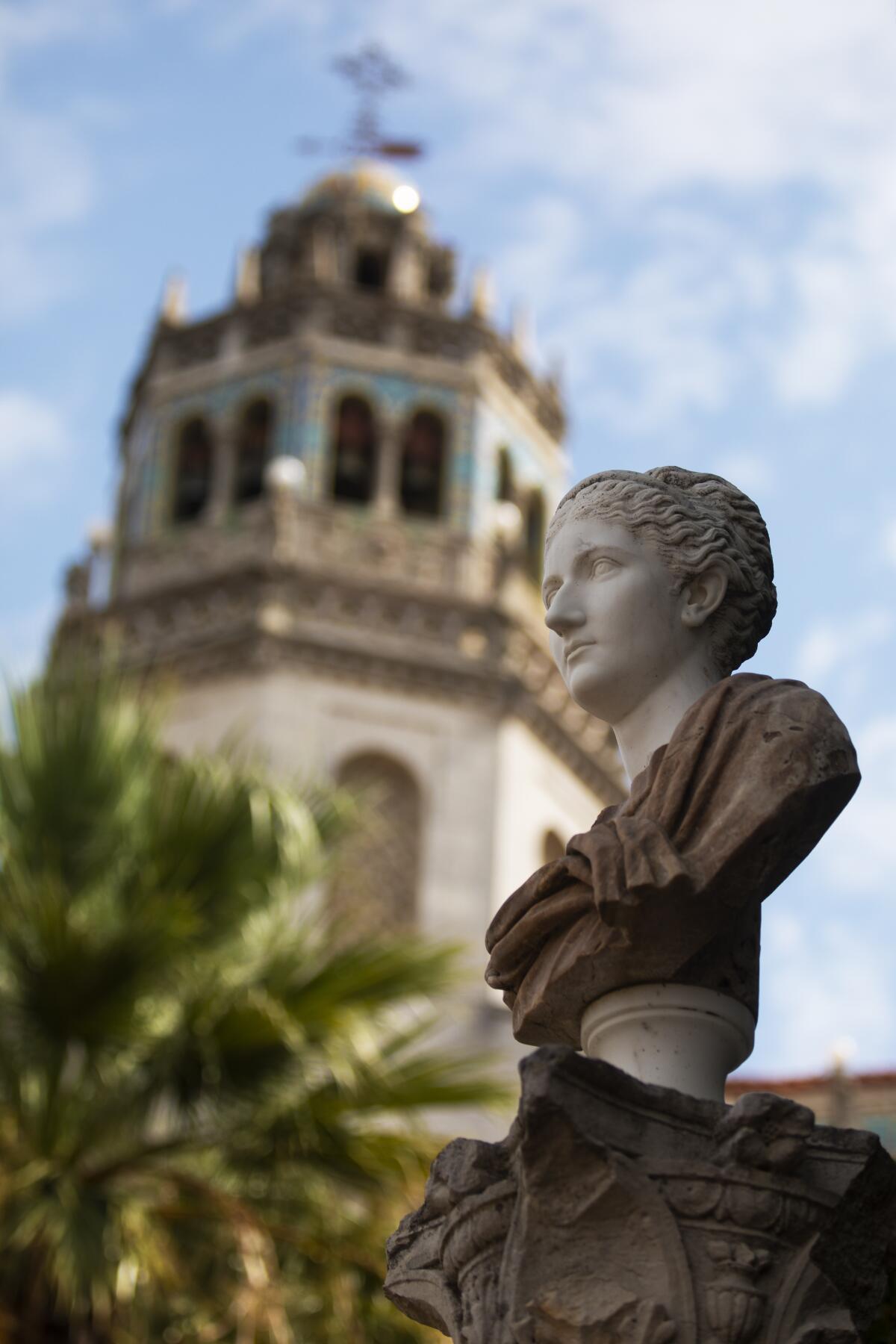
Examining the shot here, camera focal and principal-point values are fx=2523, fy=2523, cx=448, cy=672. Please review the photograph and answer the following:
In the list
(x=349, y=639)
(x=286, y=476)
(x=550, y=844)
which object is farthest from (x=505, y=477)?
(x=550, y=844)

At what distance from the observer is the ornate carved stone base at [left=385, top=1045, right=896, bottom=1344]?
161 inches

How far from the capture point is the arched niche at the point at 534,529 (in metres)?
30.6

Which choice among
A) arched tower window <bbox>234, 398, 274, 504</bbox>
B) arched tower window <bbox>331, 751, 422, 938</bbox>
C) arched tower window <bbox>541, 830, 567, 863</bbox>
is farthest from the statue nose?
arched tower window <bbox>234, 398, 274, 504</bbox>

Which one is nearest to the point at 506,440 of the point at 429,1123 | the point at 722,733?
the point at 429,1123

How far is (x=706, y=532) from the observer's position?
4.98 m

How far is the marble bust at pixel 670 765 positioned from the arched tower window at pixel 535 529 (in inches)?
994

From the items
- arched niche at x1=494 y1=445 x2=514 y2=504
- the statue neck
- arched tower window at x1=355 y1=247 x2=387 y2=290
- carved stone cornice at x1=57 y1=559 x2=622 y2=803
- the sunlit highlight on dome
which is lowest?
the statue neck

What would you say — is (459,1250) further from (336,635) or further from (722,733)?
(336,635)

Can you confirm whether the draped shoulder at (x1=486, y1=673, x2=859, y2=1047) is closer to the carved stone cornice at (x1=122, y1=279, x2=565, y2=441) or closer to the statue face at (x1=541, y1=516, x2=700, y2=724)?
the statue face at (x1=541, y1=516, x2=700, y2=724)

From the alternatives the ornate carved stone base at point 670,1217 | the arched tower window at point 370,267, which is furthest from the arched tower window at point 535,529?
the ornate carved stone base at point 670,1217

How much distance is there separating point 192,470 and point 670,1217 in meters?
27.4

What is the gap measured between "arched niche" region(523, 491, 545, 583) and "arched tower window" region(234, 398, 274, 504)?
3.26 m

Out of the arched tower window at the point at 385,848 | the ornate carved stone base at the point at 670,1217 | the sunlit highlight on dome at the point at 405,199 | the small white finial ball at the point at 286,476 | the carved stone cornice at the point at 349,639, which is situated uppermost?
the sunlit highlight on dome at the point at 405,199

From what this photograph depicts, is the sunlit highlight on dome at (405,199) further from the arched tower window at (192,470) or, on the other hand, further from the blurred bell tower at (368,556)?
the arched tower window at (192,470)
